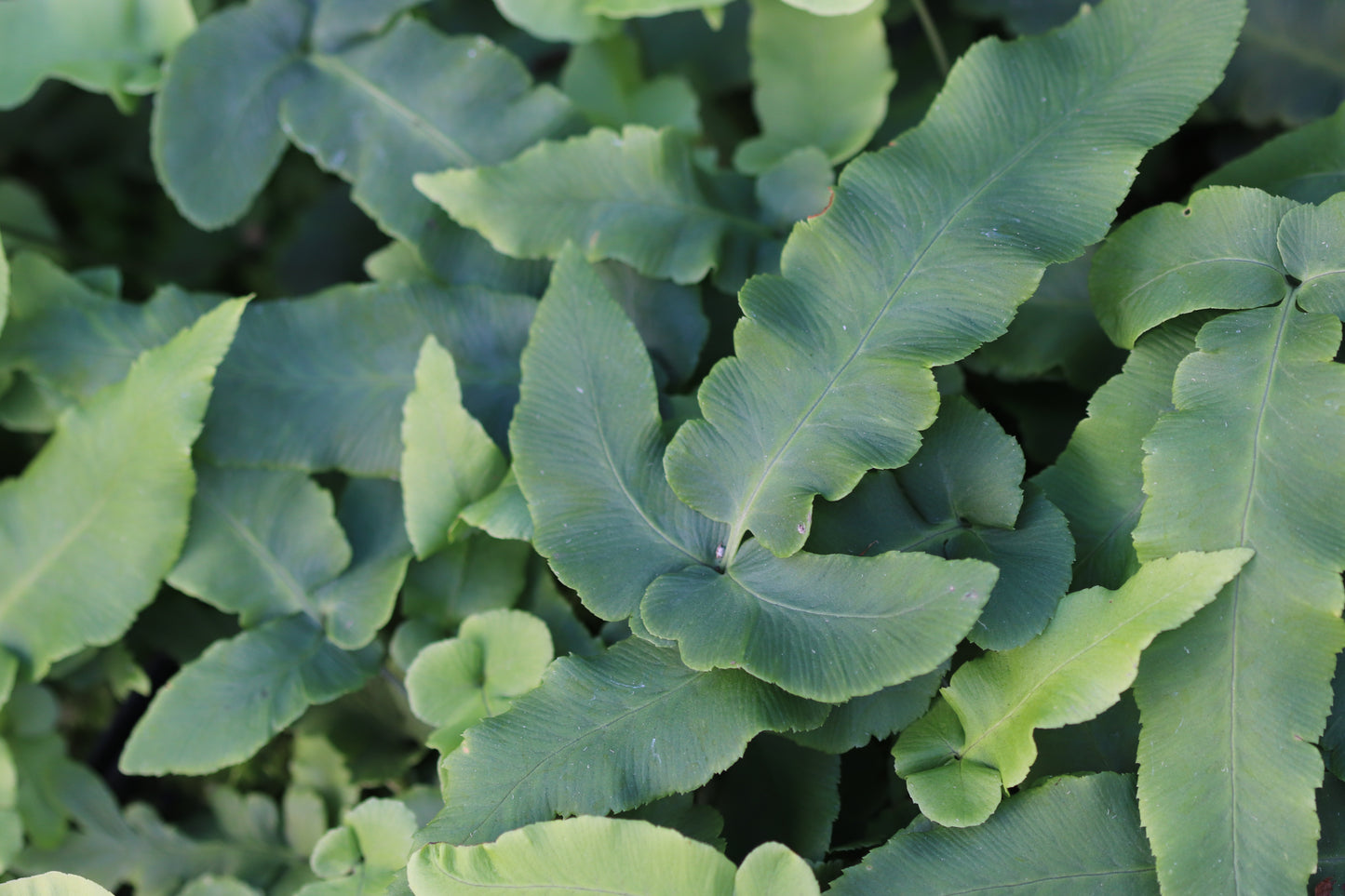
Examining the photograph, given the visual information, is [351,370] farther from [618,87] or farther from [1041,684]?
[1041,684]

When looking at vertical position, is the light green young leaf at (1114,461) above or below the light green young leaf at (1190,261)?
below

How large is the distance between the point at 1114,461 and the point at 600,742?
52 centimetres

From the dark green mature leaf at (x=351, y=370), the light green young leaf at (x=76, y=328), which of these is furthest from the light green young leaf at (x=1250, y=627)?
the light green young leaf at (x=76, y=328)

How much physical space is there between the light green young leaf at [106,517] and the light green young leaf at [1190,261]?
0.92 meters

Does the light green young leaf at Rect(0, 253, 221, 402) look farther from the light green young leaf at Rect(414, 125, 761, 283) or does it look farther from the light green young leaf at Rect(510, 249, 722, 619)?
the light green young leaf at Rect(510, 249, 722, 619)

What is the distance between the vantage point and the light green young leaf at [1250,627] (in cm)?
72

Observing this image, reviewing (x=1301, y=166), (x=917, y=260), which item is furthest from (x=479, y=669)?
(x=1301, y=166)

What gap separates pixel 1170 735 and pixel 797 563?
32 centimetres

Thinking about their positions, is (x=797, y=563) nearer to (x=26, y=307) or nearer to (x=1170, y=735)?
(x=1170, y=735)

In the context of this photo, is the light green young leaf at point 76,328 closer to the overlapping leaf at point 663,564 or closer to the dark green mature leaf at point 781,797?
the overlapping leaf at point 663,564

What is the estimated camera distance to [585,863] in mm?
774

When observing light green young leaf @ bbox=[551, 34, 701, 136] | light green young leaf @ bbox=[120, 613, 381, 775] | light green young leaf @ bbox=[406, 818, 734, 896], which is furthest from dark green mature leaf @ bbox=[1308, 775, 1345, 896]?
light green young leaf @ bbox=[551, 34, 701, 136]

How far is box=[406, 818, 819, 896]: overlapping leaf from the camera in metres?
0.76

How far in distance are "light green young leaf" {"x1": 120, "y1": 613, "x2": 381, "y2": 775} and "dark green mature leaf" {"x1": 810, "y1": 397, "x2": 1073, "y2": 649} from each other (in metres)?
0.56
